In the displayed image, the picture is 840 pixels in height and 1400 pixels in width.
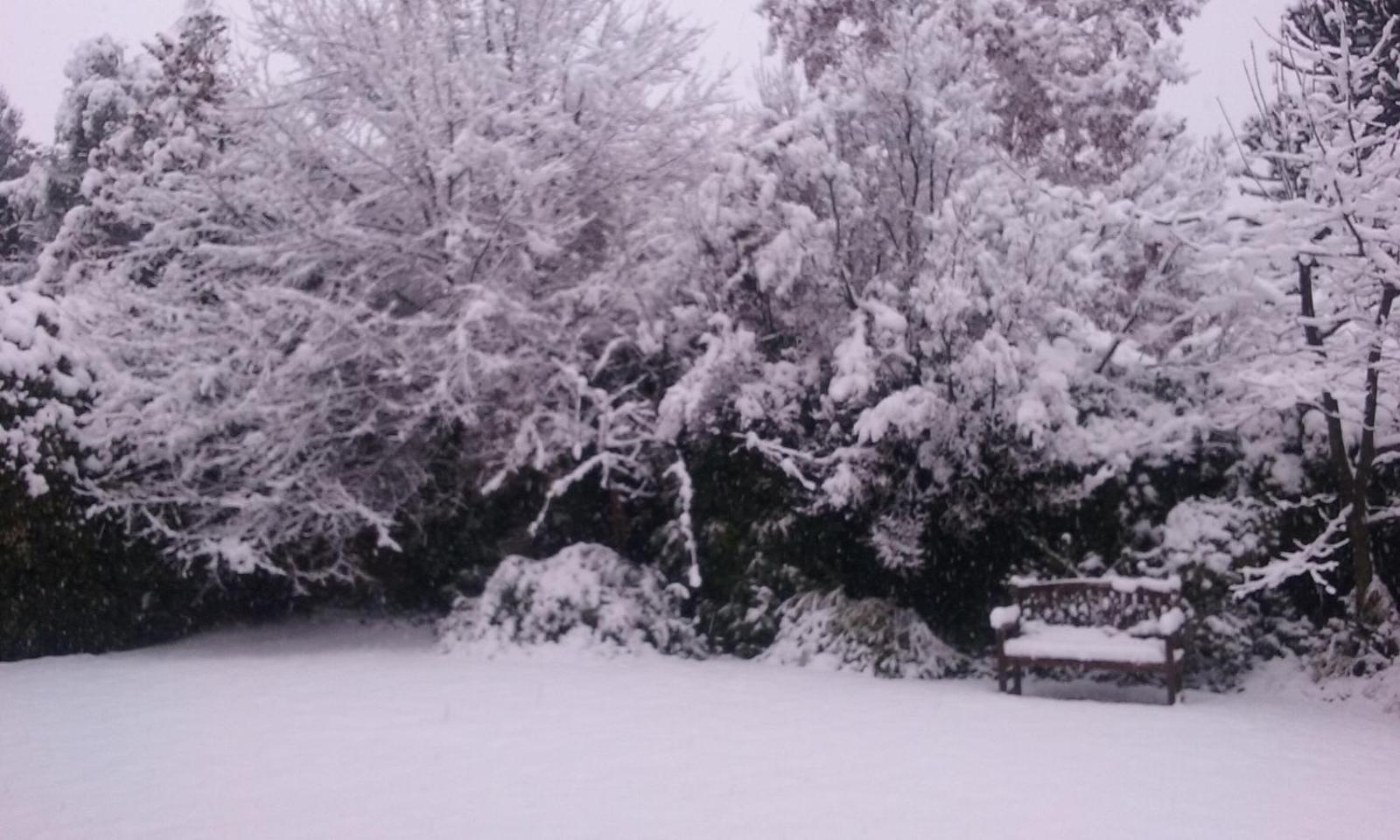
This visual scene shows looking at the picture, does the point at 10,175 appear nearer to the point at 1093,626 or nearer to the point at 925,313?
the point at 925,313

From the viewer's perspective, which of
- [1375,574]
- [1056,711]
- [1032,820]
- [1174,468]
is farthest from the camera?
[1174,468]

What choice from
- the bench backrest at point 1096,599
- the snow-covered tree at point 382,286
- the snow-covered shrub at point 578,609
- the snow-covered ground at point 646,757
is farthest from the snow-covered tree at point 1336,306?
the snow-covered tree at point 382,286

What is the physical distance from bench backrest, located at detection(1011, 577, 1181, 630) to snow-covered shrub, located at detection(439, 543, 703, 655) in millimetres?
2835

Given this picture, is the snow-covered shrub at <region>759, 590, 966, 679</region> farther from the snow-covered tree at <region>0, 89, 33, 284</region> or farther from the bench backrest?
the snow-covered tree at <region>0, 89, 33, 284</region>

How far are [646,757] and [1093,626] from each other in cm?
424

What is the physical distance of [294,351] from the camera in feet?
32.8

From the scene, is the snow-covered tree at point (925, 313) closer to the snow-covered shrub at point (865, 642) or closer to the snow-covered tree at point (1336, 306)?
the snow-covered shrub at point (865, 642)

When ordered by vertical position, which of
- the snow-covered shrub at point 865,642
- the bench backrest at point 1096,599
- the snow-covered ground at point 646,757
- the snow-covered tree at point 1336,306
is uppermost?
the snow-covered tree at point 1336,306

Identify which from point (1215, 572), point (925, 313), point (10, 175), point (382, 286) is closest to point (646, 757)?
point (925, 313)

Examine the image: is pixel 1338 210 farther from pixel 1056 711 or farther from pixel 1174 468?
pixel 1056 711

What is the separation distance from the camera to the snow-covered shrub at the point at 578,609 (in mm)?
9711

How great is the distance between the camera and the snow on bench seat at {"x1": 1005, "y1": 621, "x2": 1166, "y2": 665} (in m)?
8.00

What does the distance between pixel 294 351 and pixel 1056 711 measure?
22.3 feet

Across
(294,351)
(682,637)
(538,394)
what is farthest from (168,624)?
(682,637)
